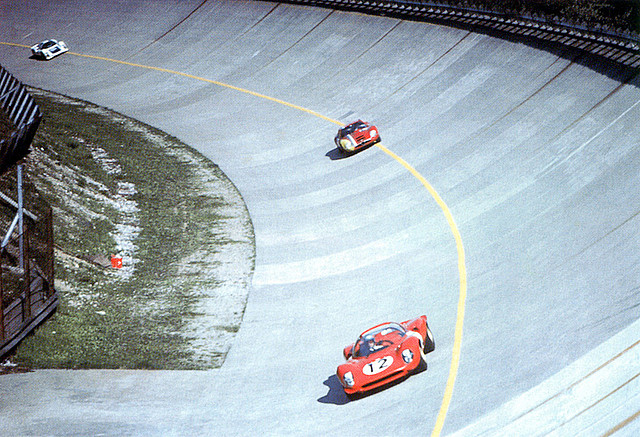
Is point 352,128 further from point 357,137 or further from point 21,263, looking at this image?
point 21,263

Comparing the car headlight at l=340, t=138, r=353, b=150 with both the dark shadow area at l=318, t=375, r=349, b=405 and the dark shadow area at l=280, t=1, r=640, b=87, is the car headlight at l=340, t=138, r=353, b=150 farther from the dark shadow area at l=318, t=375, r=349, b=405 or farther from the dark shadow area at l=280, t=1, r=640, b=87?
the dark shadow area at l=318, t=375, r=349, b=405

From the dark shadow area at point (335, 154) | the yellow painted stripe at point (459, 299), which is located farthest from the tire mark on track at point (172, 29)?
the yellow painted stripe at point (459, 299)

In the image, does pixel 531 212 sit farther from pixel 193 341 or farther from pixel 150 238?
pixel 150 238

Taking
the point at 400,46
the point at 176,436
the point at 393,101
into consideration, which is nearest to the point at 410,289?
the point at 176,436

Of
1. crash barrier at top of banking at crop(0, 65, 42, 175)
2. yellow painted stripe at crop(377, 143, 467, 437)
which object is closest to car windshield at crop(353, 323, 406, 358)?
yellow painted stripe at crop(377, 143, 467, 437)

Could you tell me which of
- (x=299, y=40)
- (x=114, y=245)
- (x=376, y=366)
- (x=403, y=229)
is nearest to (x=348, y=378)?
(x=376, y=366)

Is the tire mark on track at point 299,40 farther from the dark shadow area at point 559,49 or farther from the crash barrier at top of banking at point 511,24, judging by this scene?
the dark shadow area at point 559,49
